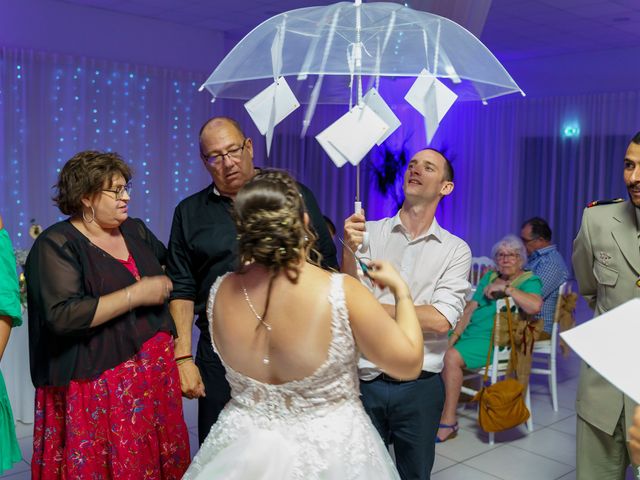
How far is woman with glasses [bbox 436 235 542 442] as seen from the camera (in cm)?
433

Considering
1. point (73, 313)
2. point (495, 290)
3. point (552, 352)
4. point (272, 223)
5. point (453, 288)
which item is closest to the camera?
point (272, 223)

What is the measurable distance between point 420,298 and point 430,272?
11cm

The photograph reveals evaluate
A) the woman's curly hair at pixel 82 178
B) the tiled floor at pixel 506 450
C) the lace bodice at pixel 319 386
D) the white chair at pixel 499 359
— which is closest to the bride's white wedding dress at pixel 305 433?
the lace bodice at pixel 319 386

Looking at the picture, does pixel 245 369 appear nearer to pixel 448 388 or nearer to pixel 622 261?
pixel 622 261

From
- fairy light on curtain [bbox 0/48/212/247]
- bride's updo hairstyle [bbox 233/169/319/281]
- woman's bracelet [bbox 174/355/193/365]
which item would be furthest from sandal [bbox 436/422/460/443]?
fairy light on curtain [bbox 0/48/212/247]

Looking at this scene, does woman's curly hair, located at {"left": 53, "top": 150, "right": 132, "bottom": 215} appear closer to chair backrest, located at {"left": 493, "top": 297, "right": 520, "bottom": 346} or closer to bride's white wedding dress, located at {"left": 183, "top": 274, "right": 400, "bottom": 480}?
bride's white wedding dress, located at {"left": 183, "top": 274, "right": 400, "bottom": 480}

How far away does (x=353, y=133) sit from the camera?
1975 millimetres

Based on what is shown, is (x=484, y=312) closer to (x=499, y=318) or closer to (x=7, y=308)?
(x=499, y=318)

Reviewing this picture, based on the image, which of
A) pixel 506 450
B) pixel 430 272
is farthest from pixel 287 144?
pixel 430 272

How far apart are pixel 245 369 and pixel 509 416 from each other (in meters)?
2.80

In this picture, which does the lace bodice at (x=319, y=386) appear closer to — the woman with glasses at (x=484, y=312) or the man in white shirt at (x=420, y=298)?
A: the man in white shirt at (x=420, y=298)

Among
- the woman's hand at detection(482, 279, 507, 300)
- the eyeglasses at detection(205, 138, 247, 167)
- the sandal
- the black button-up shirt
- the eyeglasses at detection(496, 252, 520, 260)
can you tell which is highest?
the eyeglasses at detection(205, 138, 247, 167)

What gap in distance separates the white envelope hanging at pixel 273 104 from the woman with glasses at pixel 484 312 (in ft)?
8.87

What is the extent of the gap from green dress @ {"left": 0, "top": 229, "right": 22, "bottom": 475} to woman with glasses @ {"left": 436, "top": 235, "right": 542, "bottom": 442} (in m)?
2.65
